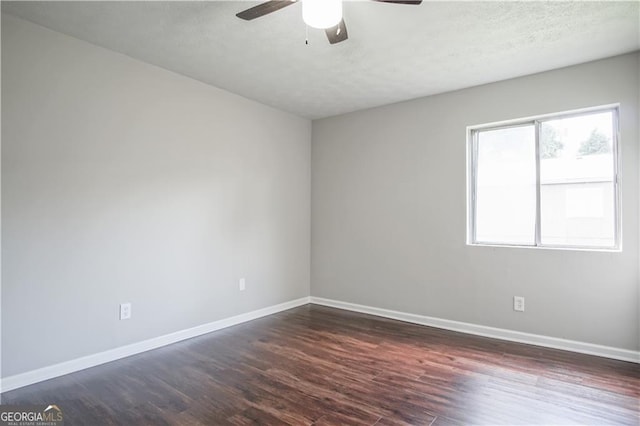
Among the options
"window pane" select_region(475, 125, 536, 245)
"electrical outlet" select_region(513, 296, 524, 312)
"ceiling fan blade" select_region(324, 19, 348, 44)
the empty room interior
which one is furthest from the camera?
"window pane" select_region(475, 125, 536, 245)

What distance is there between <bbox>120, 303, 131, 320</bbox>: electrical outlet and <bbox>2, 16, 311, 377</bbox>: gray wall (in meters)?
0.04

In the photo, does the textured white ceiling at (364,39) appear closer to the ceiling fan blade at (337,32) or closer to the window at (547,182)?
the ceiling fan blade at (337,32)

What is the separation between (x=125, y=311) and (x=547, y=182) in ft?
13.0

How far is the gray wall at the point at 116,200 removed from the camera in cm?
241

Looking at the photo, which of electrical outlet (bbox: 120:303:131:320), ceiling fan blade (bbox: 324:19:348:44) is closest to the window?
ceiling fan blade (bbox: 324:19:348:44)

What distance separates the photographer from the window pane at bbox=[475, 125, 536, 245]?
3.43 meters

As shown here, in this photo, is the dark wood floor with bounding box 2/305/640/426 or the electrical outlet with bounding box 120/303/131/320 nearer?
the dark wood floor with bounding box 2/305/640/426

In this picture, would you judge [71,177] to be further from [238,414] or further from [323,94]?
[323,94]

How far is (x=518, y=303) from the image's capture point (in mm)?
3332

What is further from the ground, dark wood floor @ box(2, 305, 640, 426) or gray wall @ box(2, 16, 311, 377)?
gray wall @ box(2, 16, 311, 377)

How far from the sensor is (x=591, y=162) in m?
3.11

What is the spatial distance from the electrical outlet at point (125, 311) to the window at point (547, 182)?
3.36 m

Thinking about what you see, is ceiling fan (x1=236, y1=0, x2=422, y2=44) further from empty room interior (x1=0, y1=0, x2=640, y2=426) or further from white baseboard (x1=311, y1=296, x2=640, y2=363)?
white baseboard (x1=311, y1=296, x2=640, y2=363)

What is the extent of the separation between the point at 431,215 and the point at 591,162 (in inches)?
58.7
